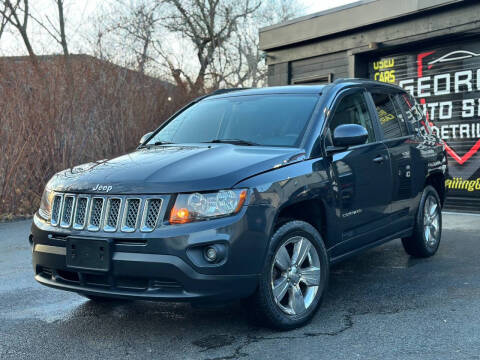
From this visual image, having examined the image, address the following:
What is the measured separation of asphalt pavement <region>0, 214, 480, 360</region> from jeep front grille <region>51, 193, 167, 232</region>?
31.4 inches

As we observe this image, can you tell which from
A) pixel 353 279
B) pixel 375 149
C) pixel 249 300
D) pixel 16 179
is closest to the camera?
pixel 249 300

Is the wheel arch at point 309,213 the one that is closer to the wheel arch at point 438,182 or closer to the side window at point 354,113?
the side window at point 354,113

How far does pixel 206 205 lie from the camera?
3631 mm

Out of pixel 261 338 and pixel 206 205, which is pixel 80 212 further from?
pixel 261 338

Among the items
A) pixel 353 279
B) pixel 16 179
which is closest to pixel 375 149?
pixel 353 279

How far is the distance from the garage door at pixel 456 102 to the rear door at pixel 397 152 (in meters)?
5.12

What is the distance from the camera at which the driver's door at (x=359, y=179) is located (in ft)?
15.0

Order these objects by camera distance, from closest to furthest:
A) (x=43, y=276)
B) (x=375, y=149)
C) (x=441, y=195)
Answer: (x=43, y=276)
(x=375, y=149)
(x=441, y=195)

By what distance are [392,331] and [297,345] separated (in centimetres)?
71

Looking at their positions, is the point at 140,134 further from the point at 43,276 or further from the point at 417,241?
the point at 43,276

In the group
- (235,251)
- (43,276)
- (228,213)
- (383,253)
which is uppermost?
(228,213)

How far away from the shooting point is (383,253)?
676cm

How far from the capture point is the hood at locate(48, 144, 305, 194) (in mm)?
3668

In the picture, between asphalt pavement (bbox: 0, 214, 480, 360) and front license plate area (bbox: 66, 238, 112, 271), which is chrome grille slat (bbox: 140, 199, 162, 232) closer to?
front license plate area (bbox: 66, 238, 112, 271)
